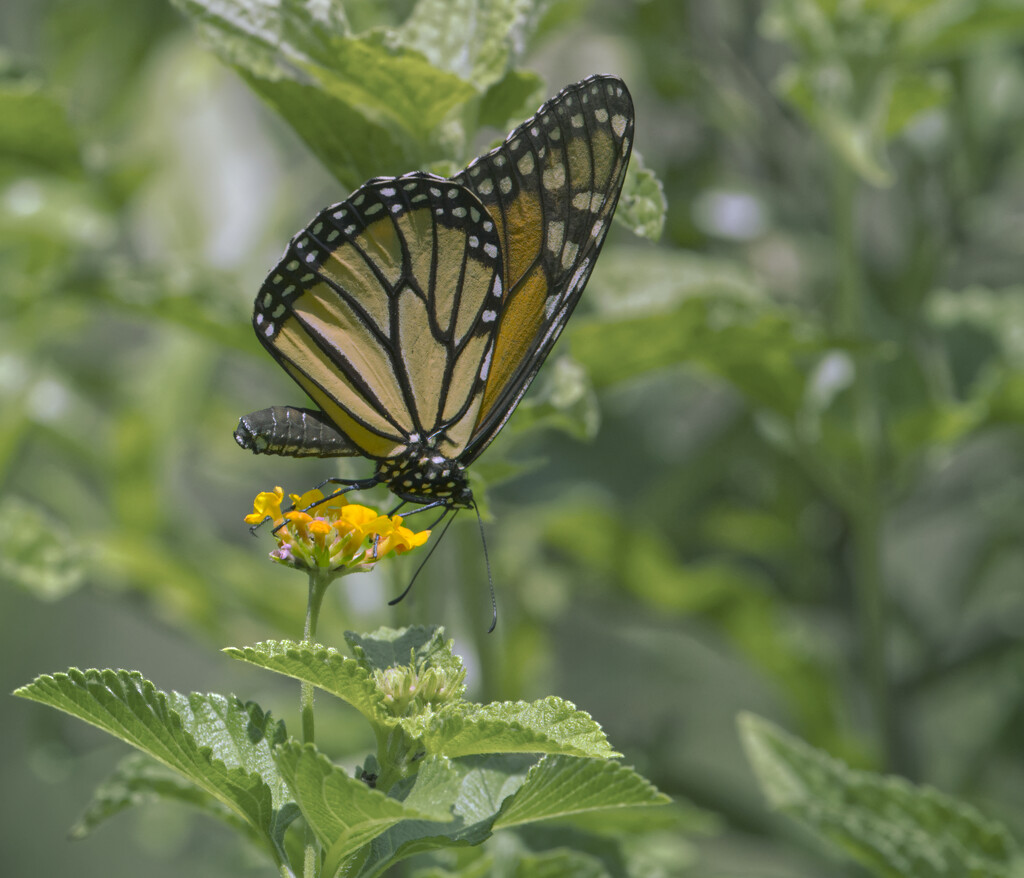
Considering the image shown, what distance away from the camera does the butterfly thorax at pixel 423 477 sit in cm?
57

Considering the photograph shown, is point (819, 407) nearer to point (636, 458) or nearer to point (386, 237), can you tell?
point (636, 458)

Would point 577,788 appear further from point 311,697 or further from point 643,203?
point 643,203

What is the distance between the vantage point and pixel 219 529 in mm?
1332

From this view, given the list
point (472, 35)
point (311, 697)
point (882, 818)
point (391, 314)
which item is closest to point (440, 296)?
point (391, 314)

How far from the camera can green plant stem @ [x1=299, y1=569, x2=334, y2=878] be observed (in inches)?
16.6

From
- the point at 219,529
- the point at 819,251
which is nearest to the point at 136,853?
the point at 219,529

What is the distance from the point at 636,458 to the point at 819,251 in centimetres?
28

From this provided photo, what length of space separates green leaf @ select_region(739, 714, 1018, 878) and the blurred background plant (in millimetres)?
125

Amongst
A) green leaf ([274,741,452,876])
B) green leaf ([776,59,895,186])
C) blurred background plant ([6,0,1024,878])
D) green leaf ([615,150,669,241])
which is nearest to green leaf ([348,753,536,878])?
green leaf ([274,741,452,876])

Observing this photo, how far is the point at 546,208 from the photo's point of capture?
58 centimetres

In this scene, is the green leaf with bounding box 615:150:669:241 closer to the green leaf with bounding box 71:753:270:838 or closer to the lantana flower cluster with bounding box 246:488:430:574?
the lantana flower cluster with bounding box 246:488:430:574

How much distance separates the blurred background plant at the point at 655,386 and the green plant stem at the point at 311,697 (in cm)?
14

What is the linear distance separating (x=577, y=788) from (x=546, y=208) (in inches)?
11.5

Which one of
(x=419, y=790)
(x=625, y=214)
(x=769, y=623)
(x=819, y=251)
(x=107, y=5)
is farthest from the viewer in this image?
(x=107, y=5)
